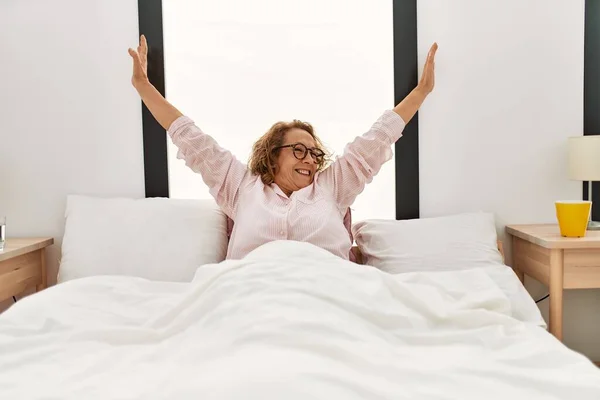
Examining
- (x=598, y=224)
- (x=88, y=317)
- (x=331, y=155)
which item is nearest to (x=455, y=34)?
(x=331, y=155)

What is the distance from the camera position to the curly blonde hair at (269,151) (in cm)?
219

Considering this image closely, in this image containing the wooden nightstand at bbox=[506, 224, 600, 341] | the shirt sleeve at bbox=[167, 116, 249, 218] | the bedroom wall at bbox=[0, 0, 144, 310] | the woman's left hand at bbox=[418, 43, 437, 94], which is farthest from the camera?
the bedroom wall at bbox=[0, 0, 144, 310]

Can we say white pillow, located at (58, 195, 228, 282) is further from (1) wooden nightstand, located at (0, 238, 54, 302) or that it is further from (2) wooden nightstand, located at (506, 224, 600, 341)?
(2) wooden nightstand, located at (506, 224, 600, 341)

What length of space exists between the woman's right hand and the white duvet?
88cm

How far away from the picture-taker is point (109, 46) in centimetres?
234

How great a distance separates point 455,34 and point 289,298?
5.22 ft

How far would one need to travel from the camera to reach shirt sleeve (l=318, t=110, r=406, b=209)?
84.0 inches

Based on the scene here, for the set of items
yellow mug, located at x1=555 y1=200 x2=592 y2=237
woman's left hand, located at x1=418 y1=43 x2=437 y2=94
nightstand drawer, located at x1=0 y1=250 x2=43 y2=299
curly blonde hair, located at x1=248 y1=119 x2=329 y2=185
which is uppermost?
woman's left hand, located at x1=418 y1=43 x2=437 y2=94

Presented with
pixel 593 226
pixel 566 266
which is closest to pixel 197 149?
pixel 566 266

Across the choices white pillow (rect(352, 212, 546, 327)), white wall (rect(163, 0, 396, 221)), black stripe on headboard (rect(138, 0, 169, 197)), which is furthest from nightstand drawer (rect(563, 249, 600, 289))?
black stripe on headboard (rect(138, 0, 169, 197))

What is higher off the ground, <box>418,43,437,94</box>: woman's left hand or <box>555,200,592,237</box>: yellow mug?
<box>418,43,437,94</box>: woman's left hand

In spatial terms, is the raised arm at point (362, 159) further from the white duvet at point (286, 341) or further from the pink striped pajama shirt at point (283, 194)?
the white duvet at point (286, 341)

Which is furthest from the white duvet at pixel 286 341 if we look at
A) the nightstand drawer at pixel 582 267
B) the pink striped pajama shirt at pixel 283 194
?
the nightstand drawer at pixel 582 267

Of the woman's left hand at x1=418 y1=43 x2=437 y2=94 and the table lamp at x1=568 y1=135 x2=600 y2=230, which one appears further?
the woman's left hand at x1=418 y1=43 x2=437 y2=94
